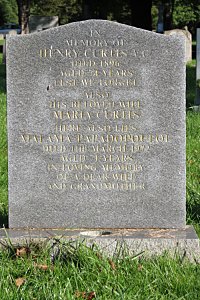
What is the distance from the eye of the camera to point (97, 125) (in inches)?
215

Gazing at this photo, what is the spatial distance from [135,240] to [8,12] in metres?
74.4

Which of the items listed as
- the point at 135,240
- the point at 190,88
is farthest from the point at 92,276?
the point at 190,88

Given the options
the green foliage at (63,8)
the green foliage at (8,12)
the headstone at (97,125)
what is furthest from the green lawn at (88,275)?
the green foliage at (8,12)

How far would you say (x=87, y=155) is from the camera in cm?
550

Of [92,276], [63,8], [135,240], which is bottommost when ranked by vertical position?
[92,276]

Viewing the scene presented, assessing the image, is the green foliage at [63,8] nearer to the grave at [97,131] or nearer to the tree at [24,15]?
the tree at [24,15]

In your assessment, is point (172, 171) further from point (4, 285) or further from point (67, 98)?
point (4, 285)

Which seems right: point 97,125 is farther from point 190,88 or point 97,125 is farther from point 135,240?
point 190,88

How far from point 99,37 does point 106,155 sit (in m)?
0.87

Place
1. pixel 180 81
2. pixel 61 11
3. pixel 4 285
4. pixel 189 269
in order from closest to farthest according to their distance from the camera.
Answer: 1. pixel 4 285
2. pixel 189 269
3. pixel 180 81
4. pixel 61 11

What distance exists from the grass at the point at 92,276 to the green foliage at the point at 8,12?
219ft

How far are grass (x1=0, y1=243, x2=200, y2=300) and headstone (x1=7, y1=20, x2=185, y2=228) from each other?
52 cm

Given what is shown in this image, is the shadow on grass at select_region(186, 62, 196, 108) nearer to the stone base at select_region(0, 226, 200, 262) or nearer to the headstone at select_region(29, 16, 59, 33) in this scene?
the headstone at select_region(29, 16, 59, 33)

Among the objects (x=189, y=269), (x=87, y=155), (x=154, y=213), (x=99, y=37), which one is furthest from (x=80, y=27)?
(x=189, y=269)
